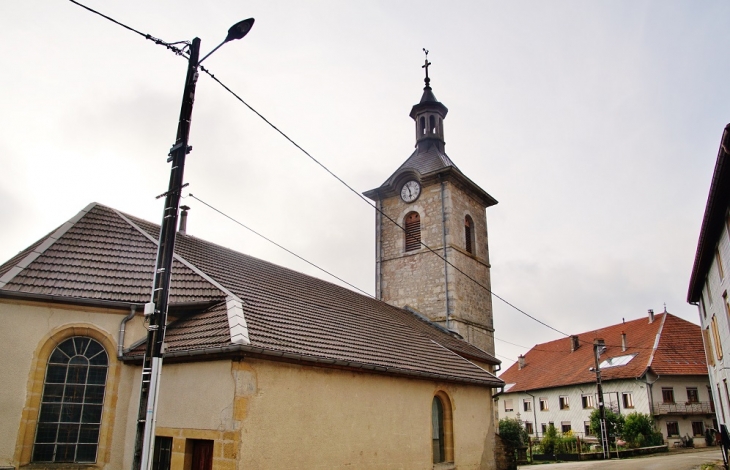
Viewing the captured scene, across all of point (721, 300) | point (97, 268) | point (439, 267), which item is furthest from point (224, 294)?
point (439, 267)

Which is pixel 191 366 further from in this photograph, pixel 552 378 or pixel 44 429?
pixel 552 378

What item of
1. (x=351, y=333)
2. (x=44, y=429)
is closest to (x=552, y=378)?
(x=351, y=333)

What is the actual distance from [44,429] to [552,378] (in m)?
37.2

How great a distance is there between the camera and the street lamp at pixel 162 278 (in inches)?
231

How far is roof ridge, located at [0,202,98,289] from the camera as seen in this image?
9.57m

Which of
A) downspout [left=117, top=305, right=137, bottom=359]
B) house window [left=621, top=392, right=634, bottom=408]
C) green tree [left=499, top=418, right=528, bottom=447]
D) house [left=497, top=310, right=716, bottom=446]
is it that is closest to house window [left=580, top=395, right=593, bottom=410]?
house [left=497, top=310, right=716, bottom=446]

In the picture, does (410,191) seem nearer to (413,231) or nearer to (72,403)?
(413,231)

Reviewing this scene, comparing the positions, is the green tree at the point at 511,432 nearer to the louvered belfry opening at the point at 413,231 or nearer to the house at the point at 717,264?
the house at the point at 717,264

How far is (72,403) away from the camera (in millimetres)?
9469

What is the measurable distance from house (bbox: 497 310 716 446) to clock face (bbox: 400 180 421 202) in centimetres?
1875

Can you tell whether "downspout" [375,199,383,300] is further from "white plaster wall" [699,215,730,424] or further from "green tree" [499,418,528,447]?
"white plaster wall" [699,215,730,424]

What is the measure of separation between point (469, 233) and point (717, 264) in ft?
38.5

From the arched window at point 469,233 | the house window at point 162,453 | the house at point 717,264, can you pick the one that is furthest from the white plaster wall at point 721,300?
the house window at point 162,453

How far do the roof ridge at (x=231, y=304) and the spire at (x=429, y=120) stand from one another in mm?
16824
